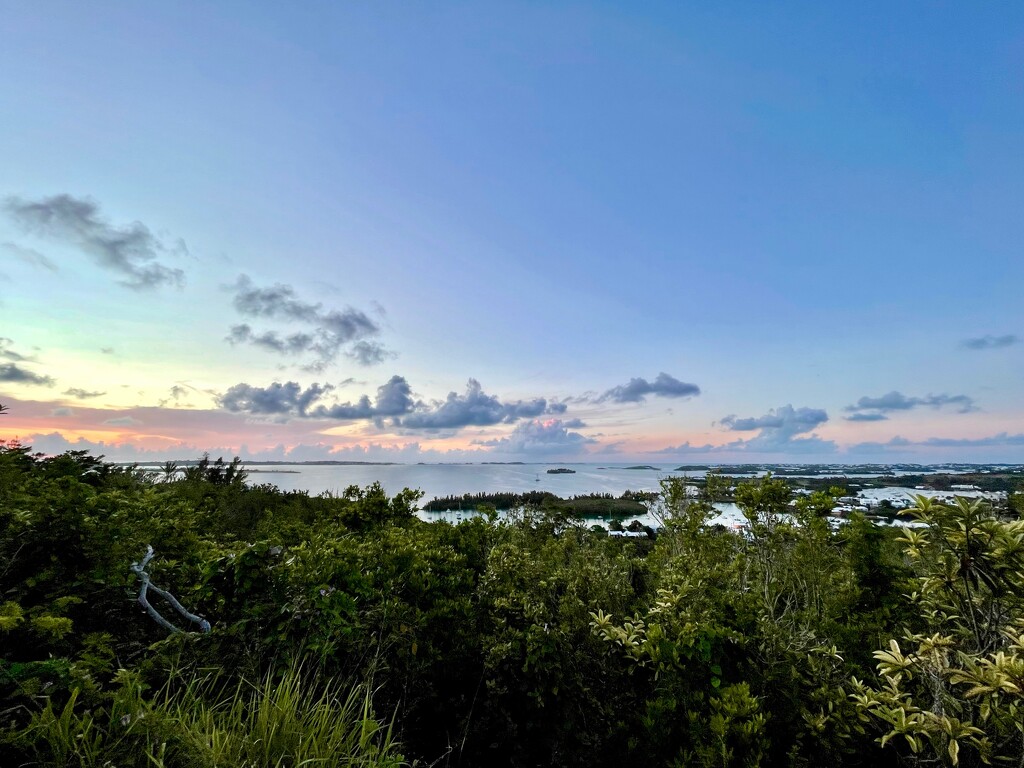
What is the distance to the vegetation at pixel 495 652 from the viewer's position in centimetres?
217

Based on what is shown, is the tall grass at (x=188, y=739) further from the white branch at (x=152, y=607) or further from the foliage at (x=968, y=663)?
the foliage at (x=968, y=663)

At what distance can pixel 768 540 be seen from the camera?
445 centimetres

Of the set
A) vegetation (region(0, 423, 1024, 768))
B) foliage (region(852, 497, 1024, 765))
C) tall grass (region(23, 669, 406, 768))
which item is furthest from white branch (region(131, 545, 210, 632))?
foliage (region(852, 497, 1024, 765))

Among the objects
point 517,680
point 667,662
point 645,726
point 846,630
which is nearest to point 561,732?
point 517,680

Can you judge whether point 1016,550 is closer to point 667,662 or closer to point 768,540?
point 667,662

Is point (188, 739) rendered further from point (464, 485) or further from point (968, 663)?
point (464, 485)

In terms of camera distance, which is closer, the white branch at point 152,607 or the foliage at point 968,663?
the foliage at point 968,663

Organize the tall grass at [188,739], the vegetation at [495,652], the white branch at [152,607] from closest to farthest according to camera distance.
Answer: the tall grass at [188,739] < the vegetation at [495,652] < the white branch at [152,607]

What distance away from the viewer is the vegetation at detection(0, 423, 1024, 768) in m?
2.17

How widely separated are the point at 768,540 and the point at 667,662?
7.72ft

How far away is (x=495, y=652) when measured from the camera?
10.1 ft

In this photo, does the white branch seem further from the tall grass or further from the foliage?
the foliage

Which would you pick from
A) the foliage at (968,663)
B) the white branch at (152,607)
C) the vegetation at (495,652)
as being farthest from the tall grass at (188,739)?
the foliage at (968,663)

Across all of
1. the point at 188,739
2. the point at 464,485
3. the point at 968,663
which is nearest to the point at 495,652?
the point at 188,739
